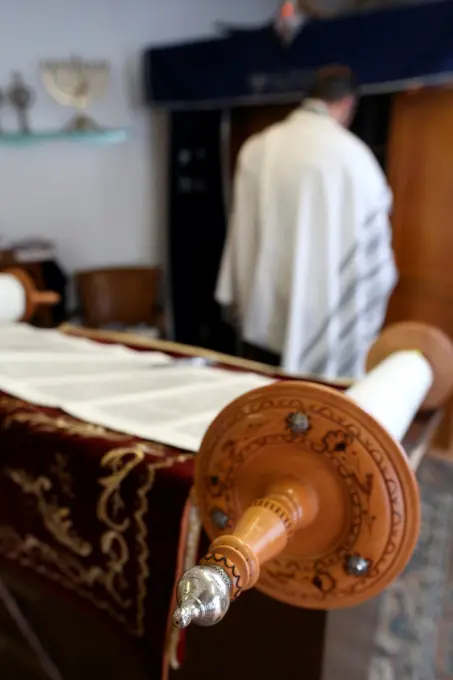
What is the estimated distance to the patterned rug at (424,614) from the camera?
124 centimetres

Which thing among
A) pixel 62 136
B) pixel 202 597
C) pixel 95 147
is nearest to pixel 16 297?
pixel 202 597

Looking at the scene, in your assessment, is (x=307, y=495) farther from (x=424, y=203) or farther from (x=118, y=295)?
(x=118, y=295)

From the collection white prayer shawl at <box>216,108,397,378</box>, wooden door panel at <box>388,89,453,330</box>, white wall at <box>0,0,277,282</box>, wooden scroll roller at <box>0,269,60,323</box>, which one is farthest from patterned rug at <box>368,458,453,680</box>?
white wall at <box>0,0,277,282</box>

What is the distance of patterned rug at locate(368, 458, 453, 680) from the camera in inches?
48.7

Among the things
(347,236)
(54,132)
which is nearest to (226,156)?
(54,132)

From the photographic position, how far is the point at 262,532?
1.45 feet

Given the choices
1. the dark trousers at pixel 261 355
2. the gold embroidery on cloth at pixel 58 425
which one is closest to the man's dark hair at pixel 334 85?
the dark trousers at pixel 261 355

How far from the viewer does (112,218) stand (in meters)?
2.69

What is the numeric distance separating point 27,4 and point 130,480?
2.24 m

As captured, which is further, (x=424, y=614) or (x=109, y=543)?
(x=424, y=614)

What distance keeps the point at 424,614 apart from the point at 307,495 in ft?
3.73

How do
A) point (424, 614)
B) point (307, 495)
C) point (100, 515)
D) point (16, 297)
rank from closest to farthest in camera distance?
point (307, 495) → point (100, 515) → point (16, 297) → point (424, 614)

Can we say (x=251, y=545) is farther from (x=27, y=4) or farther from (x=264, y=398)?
(x=27, y=4)

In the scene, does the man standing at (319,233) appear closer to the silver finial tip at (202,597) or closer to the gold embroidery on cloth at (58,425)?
the gold embroidery on cloth at (58,425)
